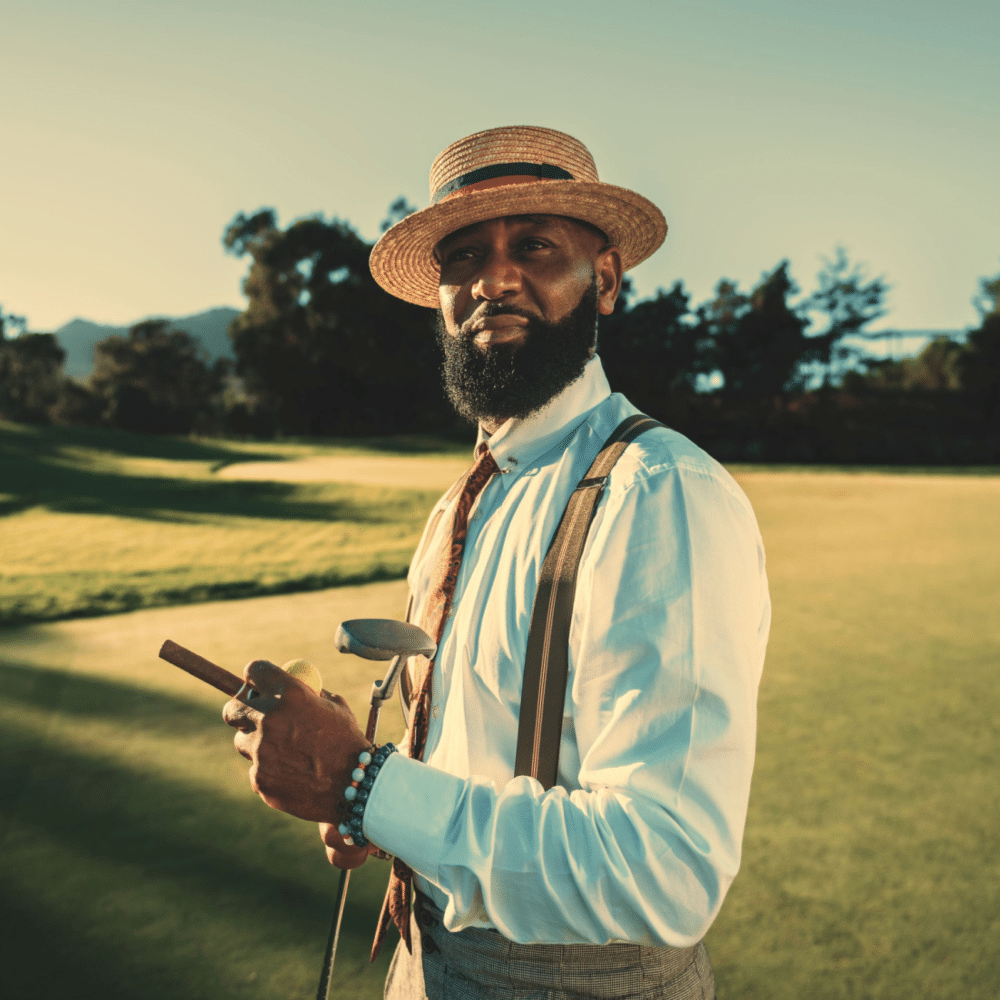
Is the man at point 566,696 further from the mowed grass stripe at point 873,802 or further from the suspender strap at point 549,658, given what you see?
the mowed grass stripe at point 873,802

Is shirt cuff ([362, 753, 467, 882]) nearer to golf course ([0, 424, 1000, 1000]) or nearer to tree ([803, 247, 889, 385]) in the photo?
golf course ([0, 424, 1000, 1000])

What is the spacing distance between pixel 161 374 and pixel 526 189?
185 feet

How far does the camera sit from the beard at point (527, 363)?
1.61 metres

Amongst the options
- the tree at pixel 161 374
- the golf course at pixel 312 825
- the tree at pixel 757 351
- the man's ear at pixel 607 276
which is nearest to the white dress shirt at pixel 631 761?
the man's ear at pixel 607 276

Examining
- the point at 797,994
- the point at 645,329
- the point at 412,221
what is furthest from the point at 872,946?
the point at 645,329

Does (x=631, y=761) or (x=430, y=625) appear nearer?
(x=631, y=761)

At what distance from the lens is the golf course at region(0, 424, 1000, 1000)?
2271 mm

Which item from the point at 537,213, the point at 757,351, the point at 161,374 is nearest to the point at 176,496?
the point at 537,213

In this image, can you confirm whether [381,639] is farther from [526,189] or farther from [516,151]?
[516,151]

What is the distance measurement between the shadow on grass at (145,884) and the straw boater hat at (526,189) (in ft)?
6.29

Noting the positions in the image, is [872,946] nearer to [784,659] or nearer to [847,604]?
[784,659]

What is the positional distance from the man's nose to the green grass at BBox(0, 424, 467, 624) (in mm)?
5942

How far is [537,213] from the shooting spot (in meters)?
1.66

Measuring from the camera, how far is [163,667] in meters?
4.96
